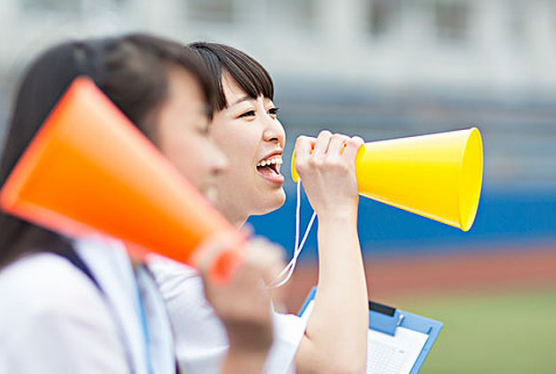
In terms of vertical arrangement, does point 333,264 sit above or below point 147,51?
below

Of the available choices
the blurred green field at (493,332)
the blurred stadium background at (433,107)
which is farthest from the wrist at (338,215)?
the blurred green field at (493,332)

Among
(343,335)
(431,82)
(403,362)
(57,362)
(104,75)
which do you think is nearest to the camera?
(57,362)

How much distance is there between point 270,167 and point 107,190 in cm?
102

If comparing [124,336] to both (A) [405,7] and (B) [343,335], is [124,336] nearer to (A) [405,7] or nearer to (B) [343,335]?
(B) [343,335]

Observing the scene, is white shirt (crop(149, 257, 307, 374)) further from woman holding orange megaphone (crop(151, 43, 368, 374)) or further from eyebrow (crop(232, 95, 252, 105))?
eyebrow (crop(232, 95, 252, 105))

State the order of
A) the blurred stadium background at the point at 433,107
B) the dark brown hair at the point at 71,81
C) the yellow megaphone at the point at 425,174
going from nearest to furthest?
the dark brown hair at the point at 71,81 → the yellow megaphone at the point at 425,174 → the blurred stadium background at the point at 433,107

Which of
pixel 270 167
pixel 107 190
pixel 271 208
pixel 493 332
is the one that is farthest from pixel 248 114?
pixel 493 332

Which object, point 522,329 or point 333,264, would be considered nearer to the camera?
point 333,264

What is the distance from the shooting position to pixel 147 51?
105 cm

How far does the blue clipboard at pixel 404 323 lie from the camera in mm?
1646

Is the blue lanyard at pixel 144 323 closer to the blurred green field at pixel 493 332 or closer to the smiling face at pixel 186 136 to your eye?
the smiling face at pixel 186 136

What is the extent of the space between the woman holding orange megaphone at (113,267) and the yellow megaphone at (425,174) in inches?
24.5

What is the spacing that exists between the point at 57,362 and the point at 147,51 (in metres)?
0.47

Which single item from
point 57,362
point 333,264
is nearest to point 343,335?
point 333,264
